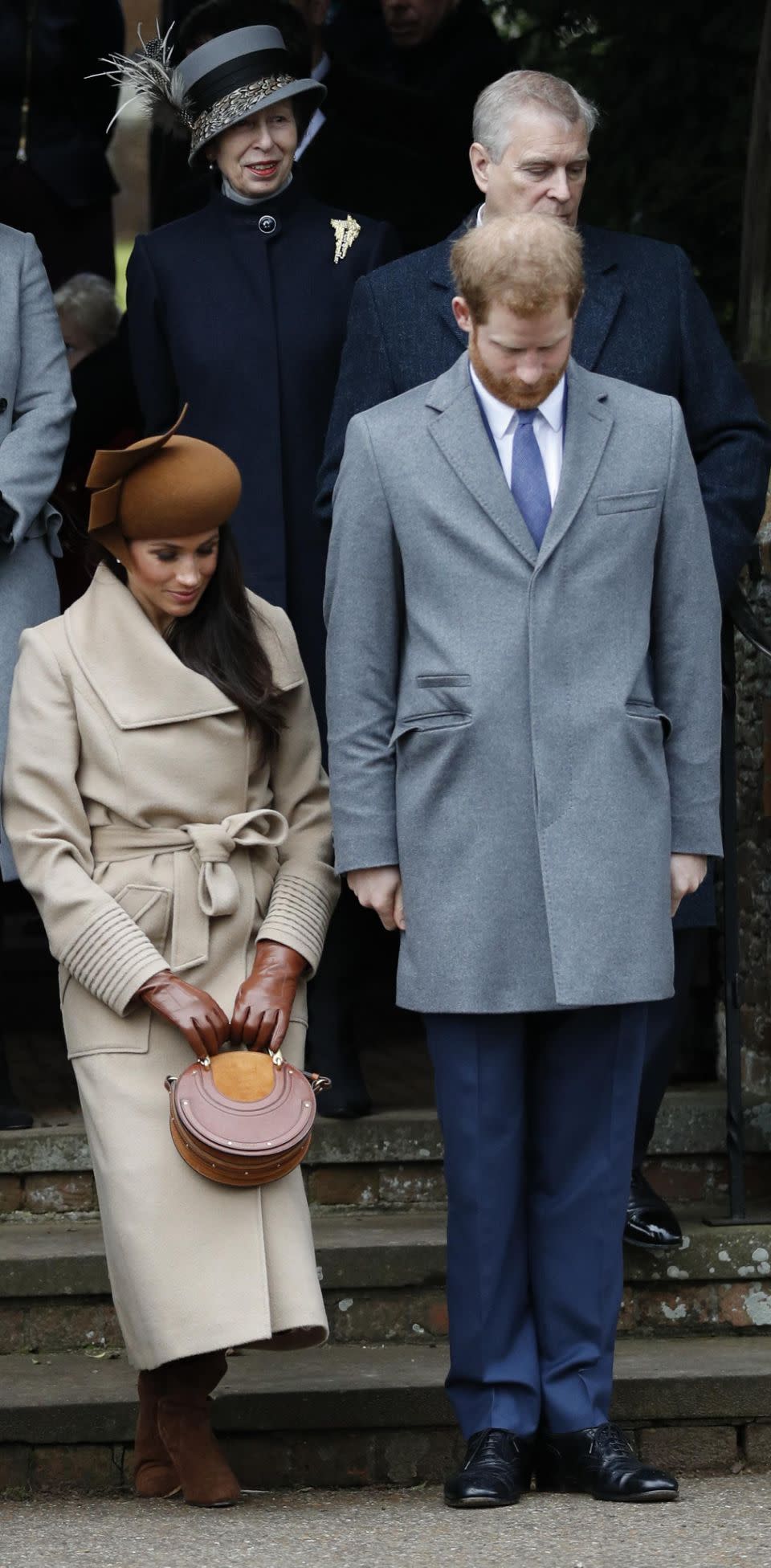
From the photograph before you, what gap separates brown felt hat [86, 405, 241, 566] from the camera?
3.76 metres

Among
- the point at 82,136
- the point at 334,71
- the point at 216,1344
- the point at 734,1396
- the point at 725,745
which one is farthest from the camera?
the point at 82,136

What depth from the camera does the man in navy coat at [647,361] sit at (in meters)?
4.25

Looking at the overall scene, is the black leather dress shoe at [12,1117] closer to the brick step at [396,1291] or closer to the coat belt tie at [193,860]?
the brick step at [396,1291]

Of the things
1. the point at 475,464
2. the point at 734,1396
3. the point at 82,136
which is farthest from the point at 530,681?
the point at 82,136

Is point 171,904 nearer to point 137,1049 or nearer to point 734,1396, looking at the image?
point 137,1049

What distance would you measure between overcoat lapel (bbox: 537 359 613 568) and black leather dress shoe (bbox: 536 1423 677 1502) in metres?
1.29

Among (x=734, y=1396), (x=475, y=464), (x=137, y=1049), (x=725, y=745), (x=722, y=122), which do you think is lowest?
(x=734, y=1396)

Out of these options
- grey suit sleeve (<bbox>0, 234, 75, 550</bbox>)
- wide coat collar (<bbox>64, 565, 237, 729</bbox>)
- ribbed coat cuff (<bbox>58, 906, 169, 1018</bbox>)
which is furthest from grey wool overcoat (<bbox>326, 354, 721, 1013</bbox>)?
grey suit sleeve (<bbox>0, 234, 75, 550</bbox>)

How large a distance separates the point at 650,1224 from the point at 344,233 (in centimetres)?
196

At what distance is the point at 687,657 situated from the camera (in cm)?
379

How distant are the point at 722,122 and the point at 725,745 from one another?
2.88 meters

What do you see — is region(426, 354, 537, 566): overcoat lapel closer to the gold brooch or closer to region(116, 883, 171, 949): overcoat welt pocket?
region(116, 883, 171, 949): overcoat welt pocket

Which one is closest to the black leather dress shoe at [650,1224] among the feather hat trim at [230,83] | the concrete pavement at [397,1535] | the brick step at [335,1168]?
the brick step at [335,1168]

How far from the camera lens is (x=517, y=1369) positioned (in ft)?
12.2
